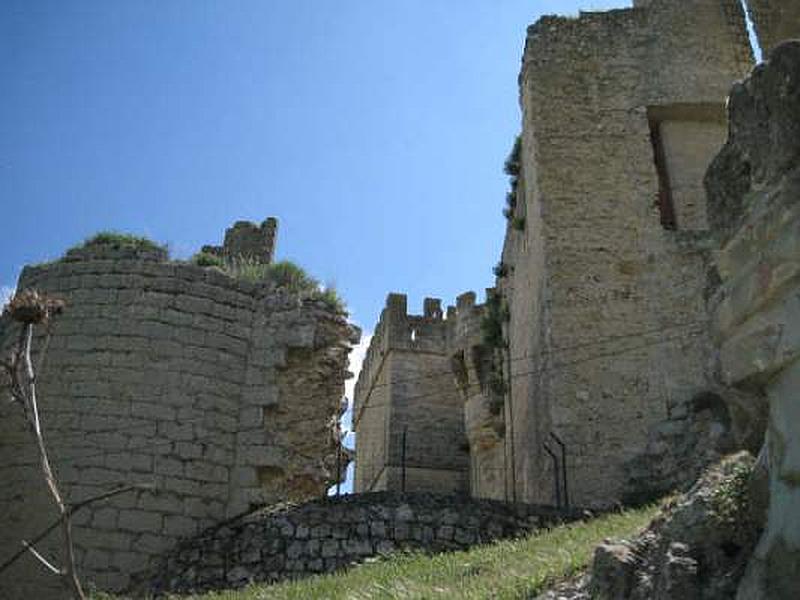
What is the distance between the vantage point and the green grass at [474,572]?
5055mm

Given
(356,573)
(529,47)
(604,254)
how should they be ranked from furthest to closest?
(529,47) < (604,254) < (356,573)

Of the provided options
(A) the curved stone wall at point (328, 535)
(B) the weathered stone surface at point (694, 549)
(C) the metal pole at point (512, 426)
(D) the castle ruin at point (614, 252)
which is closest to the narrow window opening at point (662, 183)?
(D) the castle ruin at point (614, 252)

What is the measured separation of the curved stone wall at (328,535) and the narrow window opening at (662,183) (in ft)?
18.8

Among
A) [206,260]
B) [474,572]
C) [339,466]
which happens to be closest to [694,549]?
[474,572]

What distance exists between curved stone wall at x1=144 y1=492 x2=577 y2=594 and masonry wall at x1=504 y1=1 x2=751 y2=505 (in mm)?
2604

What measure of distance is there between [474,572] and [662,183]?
8846 millimetres

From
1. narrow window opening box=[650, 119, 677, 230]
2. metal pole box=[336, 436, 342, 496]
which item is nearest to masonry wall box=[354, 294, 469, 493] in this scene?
narrow window opening box=[650, 119, 677, 230]

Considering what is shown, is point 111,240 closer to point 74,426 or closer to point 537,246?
point 74,426

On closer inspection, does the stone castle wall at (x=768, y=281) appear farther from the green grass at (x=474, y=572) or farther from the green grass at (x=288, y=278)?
the green grass at (x=288, y=278)

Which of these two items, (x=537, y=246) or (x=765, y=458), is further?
(x=537, y=246)

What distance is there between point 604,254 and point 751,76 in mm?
9476

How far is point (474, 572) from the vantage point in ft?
20.2

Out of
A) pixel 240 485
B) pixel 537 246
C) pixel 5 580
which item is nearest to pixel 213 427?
pixel 240 485

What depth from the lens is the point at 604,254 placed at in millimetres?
12789
